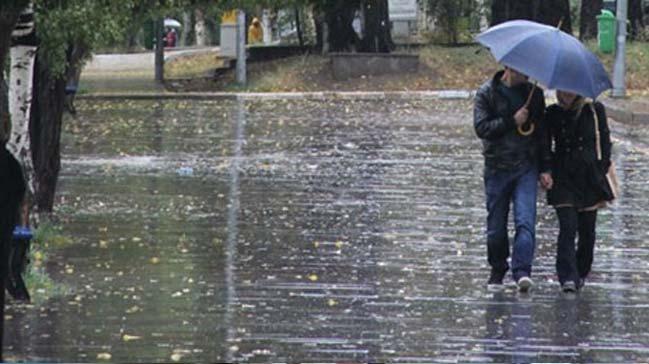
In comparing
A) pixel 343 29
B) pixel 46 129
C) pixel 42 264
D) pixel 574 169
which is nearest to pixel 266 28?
pixel 343 29

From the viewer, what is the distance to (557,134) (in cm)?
1108

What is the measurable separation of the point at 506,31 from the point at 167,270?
→ 2.93 m

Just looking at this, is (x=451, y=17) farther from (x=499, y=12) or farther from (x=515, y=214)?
(x=515, y=214)

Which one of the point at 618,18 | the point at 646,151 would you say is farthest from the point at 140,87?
the point at 646,151

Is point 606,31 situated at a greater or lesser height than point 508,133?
lesser

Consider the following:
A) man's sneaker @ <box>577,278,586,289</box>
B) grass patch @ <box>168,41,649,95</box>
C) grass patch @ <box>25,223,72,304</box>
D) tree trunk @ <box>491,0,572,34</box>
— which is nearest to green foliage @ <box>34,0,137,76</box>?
grass patch @ <box>25,223,72,304</box>

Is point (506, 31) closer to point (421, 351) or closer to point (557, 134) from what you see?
point (557, 134)

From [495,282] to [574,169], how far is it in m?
0.97

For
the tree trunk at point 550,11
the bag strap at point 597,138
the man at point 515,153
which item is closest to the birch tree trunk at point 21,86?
the man at point 515,153

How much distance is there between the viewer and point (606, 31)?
33781 mm

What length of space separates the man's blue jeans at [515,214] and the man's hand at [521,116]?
33 centimetres

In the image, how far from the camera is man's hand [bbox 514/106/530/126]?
10852 mm

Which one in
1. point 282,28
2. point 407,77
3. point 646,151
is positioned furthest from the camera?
point 282,28

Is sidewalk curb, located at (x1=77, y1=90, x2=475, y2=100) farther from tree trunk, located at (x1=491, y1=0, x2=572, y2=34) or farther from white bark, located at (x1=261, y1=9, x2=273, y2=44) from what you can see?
white bark, located at (x1=261, y1=9, x2=273, y2=44)
